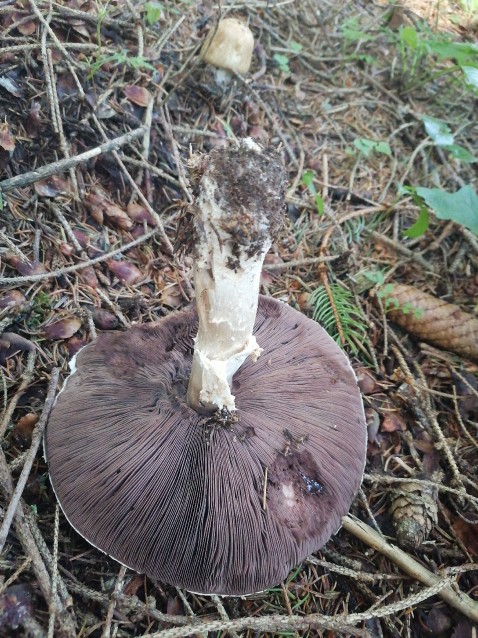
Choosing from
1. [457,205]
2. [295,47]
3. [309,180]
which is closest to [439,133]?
[457,205]

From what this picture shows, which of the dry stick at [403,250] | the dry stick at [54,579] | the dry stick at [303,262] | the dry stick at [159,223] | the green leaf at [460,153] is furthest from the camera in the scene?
the green leaf at [460,153]

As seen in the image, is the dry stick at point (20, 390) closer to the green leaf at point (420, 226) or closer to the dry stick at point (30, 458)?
the dry stick at point (30, 458)

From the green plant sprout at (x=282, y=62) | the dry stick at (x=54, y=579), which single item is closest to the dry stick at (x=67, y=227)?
the dry stick at (x=54, y=579)

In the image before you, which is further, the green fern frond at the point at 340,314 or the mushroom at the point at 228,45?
the mushroom at the point at 228,45

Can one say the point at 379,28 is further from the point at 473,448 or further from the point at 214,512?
the point at 214,512

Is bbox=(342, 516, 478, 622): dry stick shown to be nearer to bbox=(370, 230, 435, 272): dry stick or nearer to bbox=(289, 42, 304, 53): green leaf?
bbox=(370, 230, 435, 272): dry stick

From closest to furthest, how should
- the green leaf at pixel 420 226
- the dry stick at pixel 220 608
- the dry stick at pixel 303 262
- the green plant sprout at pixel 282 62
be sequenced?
1. the dry stick at pixel 220 608
2. the dry stick at pixel 303 262
3. the green leaf at pixel 420 226
4. the green plant sprout at pixel 282 62
